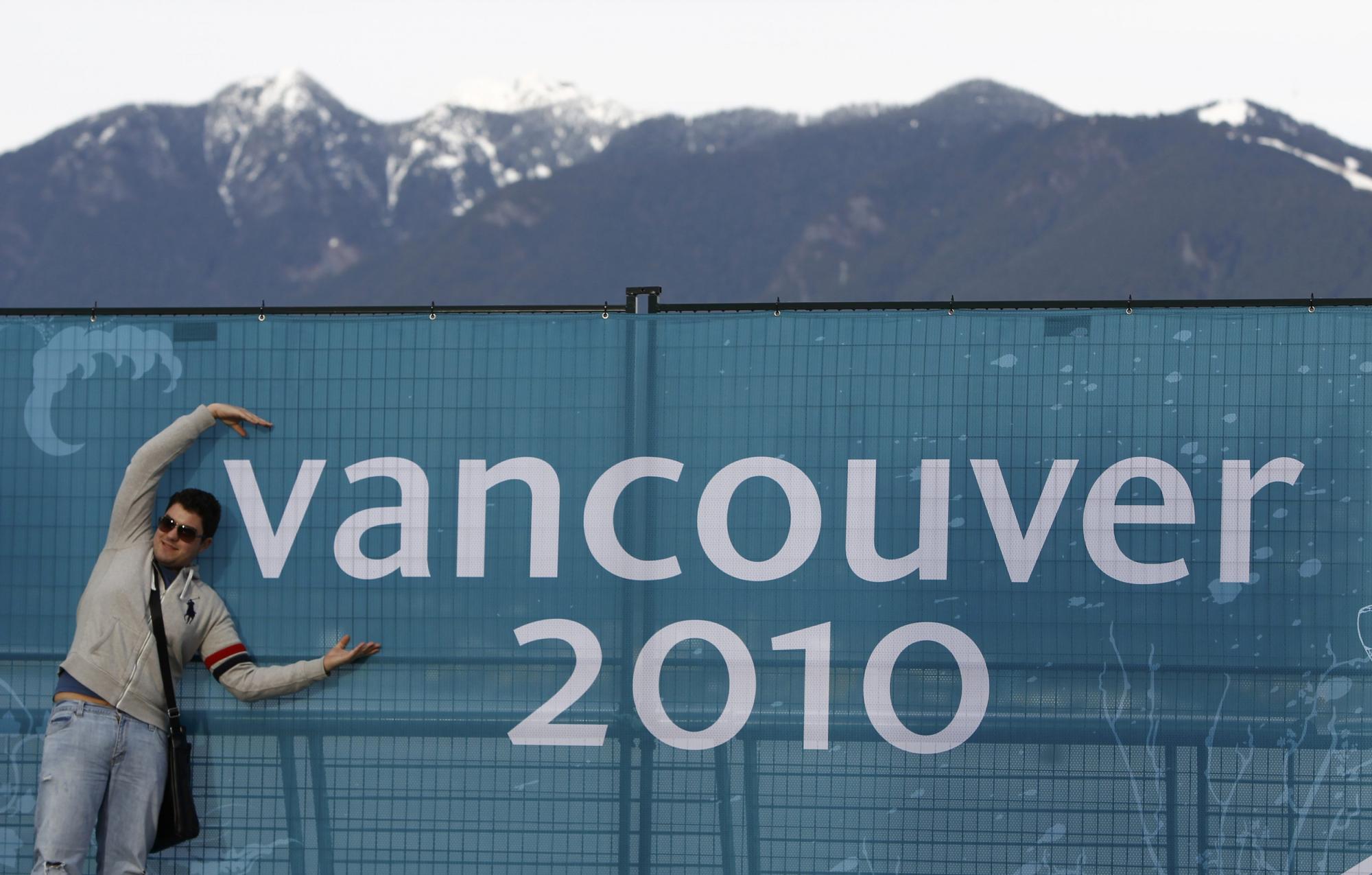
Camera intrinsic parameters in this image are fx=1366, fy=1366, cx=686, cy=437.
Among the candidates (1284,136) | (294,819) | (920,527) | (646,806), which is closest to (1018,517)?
(920,527)

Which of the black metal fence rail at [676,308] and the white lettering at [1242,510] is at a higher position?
the black metal fence rail at [676,308]

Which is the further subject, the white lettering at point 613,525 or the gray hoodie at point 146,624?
the white lettering at point 613,525

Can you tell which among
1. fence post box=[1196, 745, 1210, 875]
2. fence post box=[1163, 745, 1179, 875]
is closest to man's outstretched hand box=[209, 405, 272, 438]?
fence post box=[1163, 745, 1179, 875]

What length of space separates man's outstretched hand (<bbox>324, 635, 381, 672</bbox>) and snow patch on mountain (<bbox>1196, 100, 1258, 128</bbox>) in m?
120

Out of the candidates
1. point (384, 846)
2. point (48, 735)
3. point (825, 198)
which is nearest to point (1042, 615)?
point (384, 846)

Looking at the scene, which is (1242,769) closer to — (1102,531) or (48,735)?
(1102,531)

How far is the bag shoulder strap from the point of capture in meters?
4.73

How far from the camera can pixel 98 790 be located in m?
4.64

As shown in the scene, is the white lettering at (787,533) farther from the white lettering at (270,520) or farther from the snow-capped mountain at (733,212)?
the snow-capped mountain at (733,212)

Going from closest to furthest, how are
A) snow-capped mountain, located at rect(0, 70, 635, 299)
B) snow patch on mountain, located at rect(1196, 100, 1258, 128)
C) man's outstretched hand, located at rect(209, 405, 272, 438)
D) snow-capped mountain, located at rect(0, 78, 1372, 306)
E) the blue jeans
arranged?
the blue jeans
man's outstretched hand, located at rect(209, 405, 272, 438)
snow-capped mountain, located at rect(0, 78, 1372, 306)
snow patch on mountain, located at rect(1196, 100, 1258, 128)
snow-capped mountain, located at rect(0, 70, 635, 299)

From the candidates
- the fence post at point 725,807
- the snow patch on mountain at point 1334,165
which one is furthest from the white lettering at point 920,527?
the snow patch on mountain at point 1334,165

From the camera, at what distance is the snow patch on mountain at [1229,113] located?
115 m

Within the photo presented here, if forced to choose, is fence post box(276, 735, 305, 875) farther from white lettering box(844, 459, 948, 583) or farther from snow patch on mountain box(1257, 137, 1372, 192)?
snow patch on mountain box(1257, 137, 1372, 192)

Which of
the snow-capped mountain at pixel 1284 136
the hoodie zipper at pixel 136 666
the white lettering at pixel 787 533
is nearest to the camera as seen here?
the hoodie zipper at pixel 136 666
